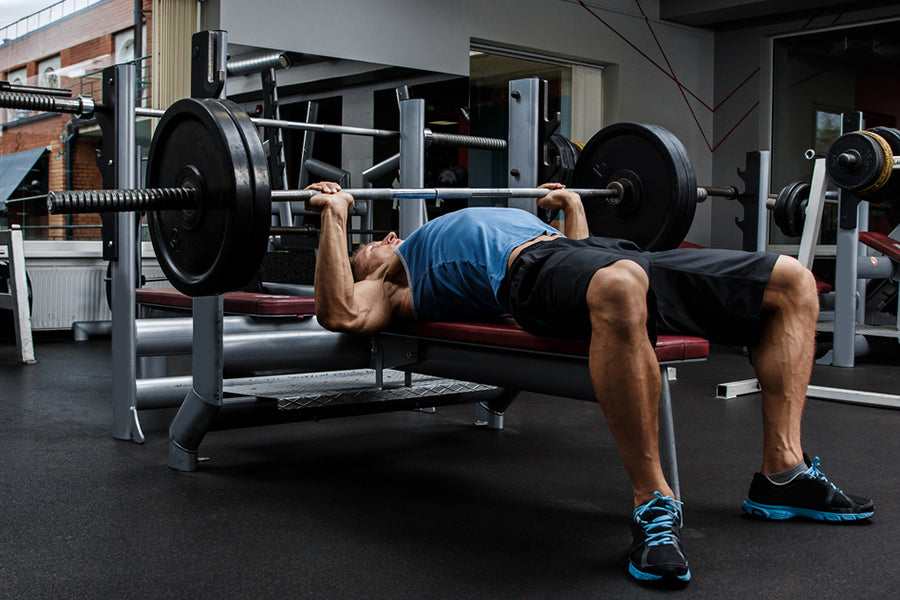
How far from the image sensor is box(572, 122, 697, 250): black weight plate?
250 cm

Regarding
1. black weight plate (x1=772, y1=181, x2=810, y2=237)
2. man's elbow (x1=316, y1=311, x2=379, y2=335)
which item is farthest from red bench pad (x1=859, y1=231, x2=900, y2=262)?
man's elbow (x1=316, y1=311, x2=379, y2=335)

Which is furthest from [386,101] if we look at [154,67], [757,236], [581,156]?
[581,156]

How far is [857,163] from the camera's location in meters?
3.17

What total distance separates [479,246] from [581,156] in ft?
3.17

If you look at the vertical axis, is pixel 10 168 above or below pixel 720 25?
below

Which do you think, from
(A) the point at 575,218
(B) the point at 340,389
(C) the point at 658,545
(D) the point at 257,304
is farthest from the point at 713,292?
(D) the point at 257,304

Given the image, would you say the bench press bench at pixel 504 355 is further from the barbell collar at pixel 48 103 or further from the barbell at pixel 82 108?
the barbell collar at pixel 48 103

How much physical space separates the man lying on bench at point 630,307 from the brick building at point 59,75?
3762mm

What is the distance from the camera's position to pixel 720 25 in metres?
7.85

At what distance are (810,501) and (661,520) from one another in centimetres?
47

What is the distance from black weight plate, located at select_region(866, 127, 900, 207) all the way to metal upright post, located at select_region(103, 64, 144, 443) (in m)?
2.64

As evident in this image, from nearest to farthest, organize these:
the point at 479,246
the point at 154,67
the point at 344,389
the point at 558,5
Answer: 1. the point at 479,246
2. the point at 344,389
3. the point at 154,67
4. the point at 558,5

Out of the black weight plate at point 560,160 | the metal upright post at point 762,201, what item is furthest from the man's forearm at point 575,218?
the metal upright post at point 762,201

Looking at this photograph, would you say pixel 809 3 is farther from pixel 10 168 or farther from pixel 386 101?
pixel 10 168
